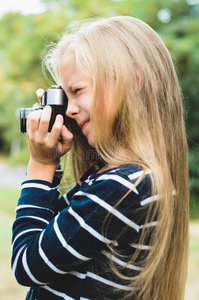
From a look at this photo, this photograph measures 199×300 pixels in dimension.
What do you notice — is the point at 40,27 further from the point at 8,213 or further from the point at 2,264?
the point at 2,264

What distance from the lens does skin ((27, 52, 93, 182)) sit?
1080 mm

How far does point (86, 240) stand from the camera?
34.5 inches

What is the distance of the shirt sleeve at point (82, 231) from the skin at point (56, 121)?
22cm

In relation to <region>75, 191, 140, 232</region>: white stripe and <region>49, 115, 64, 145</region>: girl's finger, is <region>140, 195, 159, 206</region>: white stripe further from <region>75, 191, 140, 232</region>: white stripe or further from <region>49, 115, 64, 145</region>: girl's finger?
<region>49, 115, 64, 145</region>: girl's finger

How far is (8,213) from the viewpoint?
8055mm

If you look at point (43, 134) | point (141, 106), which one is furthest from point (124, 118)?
point (43, 134)

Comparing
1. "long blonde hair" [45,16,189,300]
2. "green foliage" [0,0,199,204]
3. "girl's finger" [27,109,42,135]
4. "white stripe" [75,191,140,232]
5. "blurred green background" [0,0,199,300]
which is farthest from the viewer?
"green foliage" [0,0,199,204]

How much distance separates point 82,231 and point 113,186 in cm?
14

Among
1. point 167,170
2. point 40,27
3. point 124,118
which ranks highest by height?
point 40,27

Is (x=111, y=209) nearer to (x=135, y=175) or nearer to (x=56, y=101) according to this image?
(x=135, y=175)

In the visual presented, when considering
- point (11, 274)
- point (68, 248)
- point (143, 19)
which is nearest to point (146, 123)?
point (68, 248)

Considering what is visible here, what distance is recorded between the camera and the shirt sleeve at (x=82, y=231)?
0.88m

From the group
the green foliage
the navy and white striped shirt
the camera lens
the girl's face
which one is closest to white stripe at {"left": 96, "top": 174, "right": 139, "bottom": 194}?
the navy and white striped shirt

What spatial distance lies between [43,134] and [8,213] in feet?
24.3
